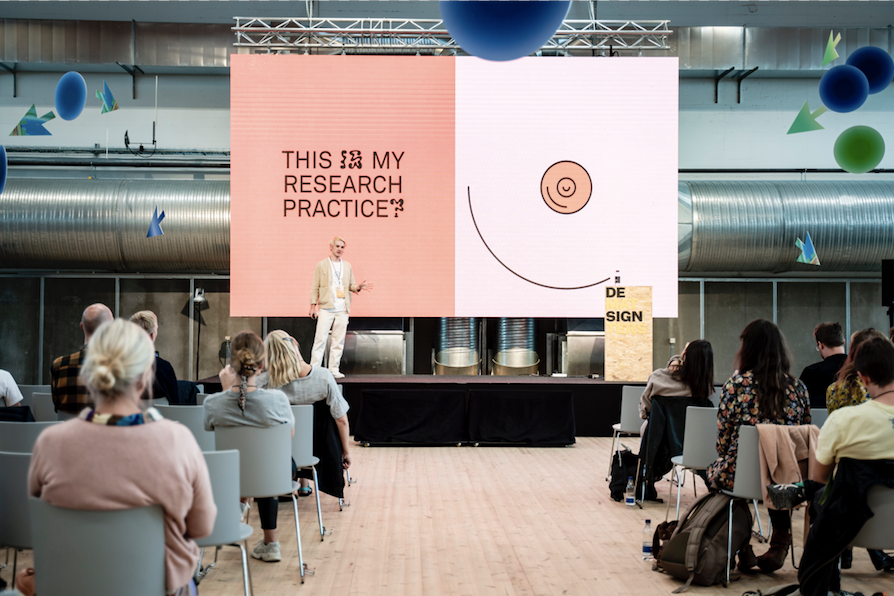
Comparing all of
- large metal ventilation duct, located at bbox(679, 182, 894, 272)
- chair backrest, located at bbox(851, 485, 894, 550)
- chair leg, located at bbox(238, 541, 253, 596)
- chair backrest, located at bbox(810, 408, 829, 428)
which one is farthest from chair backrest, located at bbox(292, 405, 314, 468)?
large metal ventilation duct, located at bbox(679, 182, 894, 272)

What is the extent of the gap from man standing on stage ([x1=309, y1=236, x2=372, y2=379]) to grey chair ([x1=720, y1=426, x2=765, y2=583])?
5199mm

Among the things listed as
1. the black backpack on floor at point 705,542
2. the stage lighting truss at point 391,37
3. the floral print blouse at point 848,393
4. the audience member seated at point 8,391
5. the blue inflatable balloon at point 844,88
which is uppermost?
the stage lighting truss at point 391,37

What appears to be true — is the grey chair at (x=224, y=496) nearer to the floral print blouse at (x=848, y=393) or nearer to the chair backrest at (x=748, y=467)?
the chair backrest at (x=748, y=467)

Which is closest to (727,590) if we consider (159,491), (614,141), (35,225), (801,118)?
(159,491)

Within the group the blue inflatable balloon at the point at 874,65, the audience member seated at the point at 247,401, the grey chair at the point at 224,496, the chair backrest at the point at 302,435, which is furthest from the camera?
the blue inflatable balloon at the point at 874,65

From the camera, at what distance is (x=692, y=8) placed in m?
9.96

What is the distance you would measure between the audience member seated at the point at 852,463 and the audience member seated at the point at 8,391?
4.26 m

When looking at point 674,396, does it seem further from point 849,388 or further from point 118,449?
point 118,449

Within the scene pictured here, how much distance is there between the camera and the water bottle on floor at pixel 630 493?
4.80 meters

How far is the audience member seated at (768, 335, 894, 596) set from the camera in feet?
8.60

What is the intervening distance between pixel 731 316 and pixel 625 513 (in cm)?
648

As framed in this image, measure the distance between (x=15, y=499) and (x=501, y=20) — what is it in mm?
2712

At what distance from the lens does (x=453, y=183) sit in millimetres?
8711

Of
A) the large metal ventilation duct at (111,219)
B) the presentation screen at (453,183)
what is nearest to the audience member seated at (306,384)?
the presentation screen at (453,183)
